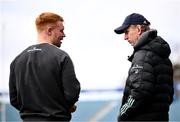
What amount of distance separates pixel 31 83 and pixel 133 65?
87 cm

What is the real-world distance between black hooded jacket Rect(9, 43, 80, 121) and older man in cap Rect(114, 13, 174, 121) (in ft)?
1.84

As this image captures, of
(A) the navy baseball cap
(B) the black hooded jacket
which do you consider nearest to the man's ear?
(B) the black hooded jacket

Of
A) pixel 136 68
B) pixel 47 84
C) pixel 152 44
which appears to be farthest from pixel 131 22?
pixel 47 84

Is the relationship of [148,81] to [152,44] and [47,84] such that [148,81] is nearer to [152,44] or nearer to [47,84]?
[152,44]

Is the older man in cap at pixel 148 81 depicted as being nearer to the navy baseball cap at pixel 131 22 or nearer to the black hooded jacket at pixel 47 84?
the navy baseball cap at pixel 131 22

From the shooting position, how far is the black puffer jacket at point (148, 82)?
5047 mm

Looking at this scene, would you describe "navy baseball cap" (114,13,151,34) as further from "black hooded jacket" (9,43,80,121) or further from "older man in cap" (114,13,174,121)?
"black hooded jacket" (9,43,80,121)

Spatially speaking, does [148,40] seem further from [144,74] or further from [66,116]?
[66,116]

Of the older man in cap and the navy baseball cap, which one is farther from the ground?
the navy baseball cap

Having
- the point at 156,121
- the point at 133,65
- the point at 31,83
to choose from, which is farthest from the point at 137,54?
the point at 31,83

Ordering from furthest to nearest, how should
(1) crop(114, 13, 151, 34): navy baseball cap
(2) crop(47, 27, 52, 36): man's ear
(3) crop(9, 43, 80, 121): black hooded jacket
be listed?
1. (1) crop(114, 13, 151, 34): navy baseball cap
2. (2) crop(47, 27, 52, 36): man's ear
3. (3) crop(9, 43, 80, 121): black hooded jacket

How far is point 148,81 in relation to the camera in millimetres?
5039

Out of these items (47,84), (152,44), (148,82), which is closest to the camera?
(47,84)

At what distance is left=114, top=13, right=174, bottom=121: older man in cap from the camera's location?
5.05 meters
